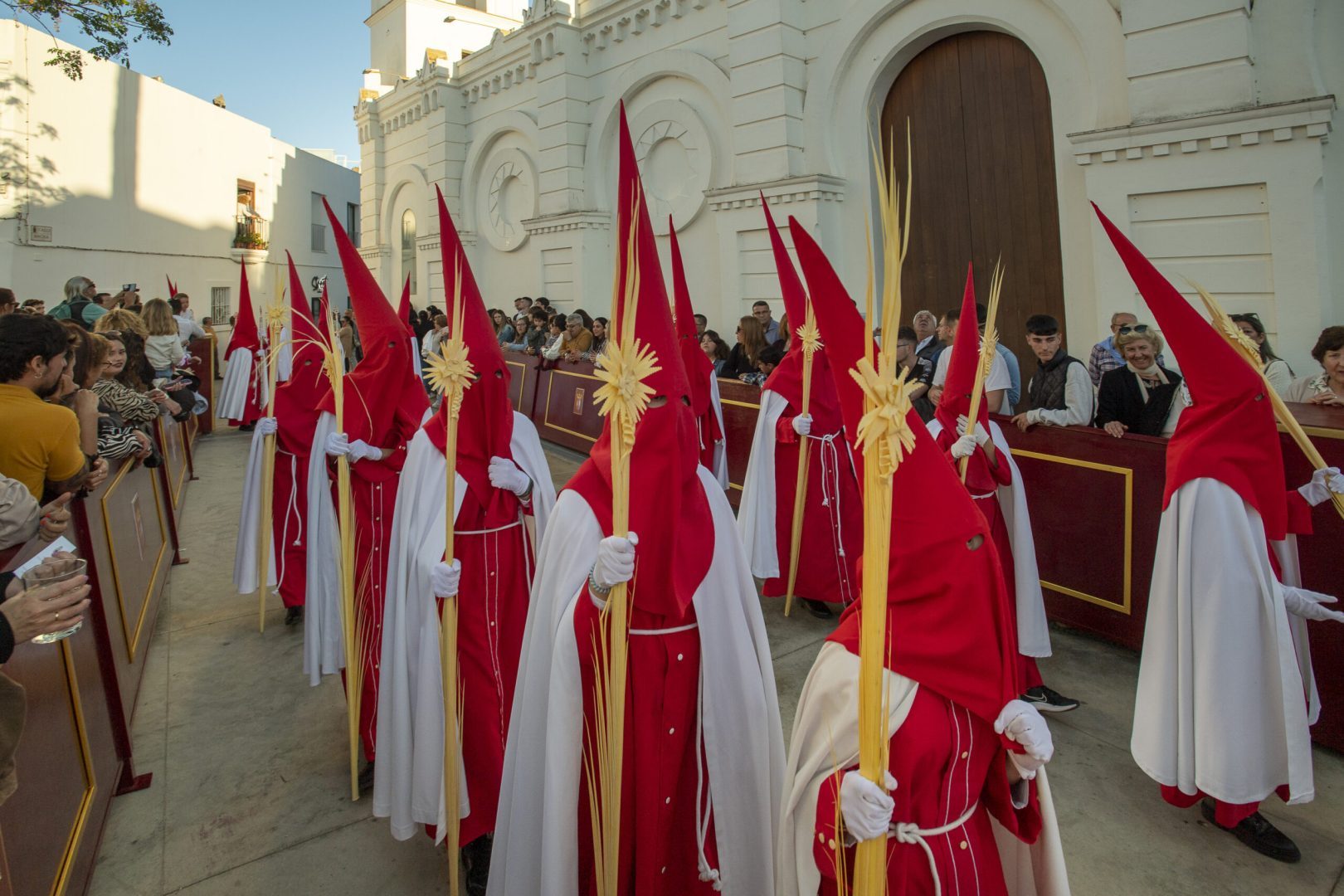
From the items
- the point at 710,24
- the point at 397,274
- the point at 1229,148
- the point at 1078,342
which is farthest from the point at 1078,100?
the point at 397,274

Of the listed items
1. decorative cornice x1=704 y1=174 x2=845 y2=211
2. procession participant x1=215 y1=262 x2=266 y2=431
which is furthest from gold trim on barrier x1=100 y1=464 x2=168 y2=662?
decorative cornice x1=704 y1=174 x2=845 y2=211

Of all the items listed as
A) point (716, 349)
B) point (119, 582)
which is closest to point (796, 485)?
point (119, 582)

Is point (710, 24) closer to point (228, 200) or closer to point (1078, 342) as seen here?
point (1078, 342)

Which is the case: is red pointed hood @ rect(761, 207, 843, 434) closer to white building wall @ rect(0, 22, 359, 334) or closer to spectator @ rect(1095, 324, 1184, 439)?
spectator @ rect(1095, 324, 1184, 439)

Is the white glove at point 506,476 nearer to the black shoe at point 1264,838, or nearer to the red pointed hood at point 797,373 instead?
the red pointed hood at point 797,373

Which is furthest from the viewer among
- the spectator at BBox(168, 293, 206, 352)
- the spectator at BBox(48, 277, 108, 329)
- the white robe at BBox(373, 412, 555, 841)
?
the spectator at BBox(168, 293, 206, 352)

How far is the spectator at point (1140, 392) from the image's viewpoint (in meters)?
5.22

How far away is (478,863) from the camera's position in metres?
3.22

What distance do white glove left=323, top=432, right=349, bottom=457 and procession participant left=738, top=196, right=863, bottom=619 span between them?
9.93ft

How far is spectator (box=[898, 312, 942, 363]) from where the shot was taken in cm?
774

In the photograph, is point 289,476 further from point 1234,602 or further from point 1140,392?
point 1140,392

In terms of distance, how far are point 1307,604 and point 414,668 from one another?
11.5 feet

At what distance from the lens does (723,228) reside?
1172 centimetres

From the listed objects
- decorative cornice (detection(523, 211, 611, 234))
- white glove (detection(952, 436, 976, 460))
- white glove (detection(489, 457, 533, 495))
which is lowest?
white glove (detection(489, 457, 533, 495))
